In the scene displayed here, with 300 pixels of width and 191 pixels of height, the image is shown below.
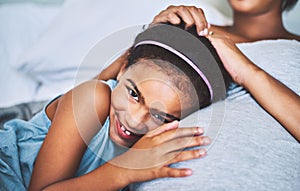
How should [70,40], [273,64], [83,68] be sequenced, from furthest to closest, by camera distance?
1. [70,40]
2. [83,68]
3. [273,64]

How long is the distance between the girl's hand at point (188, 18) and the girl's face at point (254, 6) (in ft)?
0.65

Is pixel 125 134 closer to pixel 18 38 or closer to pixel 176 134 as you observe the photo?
pixel 176 134

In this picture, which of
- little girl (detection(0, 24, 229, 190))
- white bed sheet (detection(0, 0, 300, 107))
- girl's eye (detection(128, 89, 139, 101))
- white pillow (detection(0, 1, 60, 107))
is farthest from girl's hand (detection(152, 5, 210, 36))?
white pillow (detection(0, 1, 60, 107))

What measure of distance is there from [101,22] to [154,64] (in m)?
0.43

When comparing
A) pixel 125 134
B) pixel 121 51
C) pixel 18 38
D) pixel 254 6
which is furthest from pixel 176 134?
pixel 18 38

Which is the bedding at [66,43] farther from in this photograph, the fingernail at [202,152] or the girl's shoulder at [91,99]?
the fingernail at [202,152]

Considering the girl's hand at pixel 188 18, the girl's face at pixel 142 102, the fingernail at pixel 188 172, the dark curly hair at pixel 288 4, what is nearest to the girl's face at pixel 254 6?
the dark curly hair at pixel 288 4

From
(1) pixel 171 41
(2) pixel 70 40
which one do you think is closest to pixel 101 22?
(2) pixel 70 40

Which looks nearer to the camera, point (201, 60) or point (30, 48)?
point (201, 60)

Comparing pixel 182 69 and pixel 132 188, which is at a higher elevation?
pixel 182 69

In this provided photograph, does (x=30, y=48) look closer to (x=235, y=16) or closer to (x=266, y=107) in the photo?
(x=235, y=16)

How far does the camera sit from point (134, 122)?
0.63 m

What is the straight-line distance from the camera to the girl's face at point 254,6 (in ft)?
2.86

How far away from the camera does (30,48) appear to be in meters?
1.02
